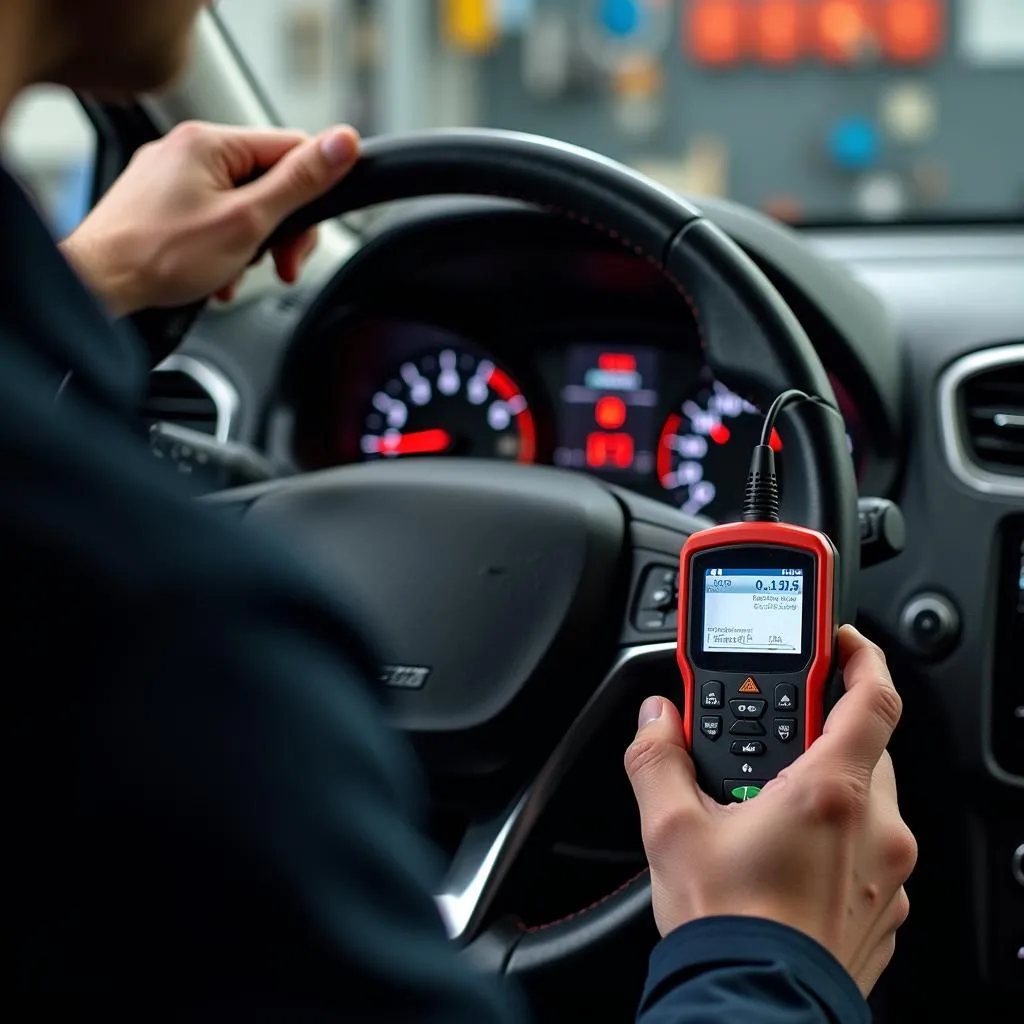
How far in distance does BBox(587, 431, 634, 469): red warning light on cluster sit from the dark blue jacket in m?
1.15

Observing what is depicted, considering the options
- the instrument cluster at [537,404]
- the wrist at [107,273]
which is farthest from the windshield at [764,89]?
the wrist at [107,273]

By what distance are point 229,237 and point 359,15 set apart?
41.0 ft

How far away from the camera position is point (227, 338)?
5.40ft

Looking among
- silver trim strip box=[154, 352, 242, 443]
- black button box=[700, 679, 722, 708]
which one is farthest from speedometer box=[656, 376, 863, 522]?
black button box=[700, 679, 722, 708]

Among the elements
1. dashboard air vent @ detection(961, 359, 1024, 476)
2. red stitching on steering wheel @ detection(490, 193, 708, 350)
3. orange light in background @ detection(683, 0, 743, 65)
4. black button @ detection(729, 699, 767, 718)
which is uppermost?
red stitching on steering wheel @ detection(490, 193, 708, 350)

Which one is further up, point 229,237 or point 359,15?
point 229,237

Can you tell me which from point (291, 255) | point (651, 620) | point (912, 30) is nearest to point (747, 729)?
point (651, 620)

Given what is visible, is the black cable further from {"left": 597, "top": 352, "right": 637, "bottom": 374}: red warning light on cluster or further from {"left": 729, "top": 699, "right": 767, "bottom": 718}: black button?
{"left": 597, "top": 352, "right": 637, "bottom": 374}: red warning light on cluster

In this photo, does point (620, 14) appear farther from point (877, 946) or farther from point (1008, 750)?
point (877, 946)

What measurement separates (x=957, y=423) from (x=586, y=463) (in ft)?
1.38

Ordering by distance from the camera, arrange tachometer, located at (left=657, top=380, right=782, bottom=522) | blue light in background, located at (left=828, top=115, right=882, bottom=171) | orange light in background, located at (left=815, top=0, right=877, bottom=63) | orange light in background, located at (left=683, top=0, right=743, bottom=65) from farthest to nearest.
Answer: blue light in background, located at (left=828, top=115, right=882, bottom=171) < orange light in background, located at (left=683, top=0, right=743, bottom=65) < orange light in background, located at (left=815, top=0, right=877, bottom=63) < tachometer, located at (left=657, top=380, right=782, bottom=522)

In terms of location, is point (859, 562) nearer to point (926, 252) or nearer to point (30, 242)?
point (30, 242)

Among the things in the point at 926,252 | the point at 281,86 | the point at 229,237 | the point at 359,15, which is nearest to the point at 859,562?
the point at 229,237

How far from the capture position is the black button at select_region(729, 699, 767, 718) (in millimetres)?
777
